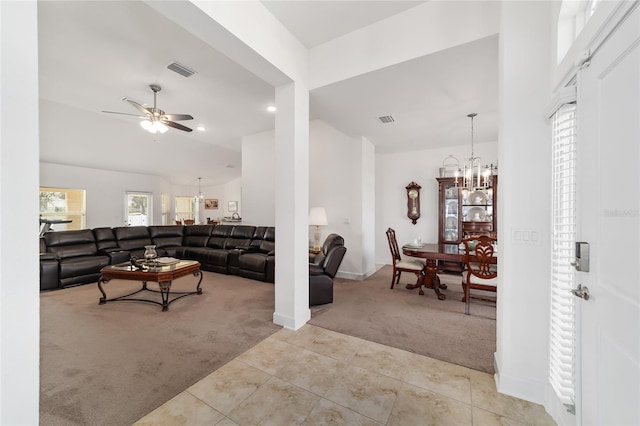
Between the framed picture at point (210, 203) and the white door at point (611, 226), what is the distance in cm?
1189

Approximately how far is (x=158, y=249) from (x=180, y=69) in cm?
433

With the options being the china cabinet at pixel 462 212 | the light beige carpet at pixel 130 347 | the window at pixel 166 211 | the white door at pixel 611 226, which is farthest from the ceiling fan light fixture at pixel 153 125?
the window at pixel 166 211

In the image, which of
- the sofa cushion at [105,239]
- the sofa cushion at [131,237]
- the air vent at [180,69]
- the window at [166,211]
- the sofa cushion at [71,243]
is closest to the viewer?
the air vent at [180,69]

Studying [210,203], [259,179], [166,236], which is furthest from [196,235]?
[210,203]

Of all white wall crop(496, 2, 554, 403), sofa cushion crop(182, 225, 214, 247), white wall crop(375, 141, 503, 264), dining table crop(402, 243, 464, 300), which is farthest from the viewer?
sofa cushion crop(182, 225, 214, 247)

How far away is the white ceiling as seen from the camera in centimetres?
243

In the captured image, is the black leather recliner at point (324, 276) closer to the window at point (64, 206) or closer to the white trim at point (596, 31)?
the white trim at point (596, 31)

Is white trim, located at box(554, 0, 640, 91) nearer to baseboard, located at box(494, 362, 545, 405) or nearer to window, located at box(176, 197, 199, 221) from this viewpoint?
baseboard, located at box(494, 362, 545, 405)

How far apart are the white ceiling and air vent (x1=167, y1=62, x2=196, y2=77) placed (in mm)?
82

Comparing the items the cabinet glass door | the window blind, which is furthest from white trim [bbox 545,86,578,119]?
the cabinet glass door

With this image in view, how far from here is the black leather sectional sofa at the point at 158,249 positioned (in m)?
4.32

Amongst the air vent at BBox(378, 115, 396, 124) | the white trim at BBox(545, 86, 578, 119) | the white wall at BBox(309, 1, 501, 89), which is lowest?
the white trim at BBox(545, 86, 578, 119)
